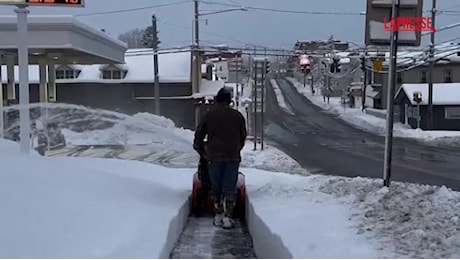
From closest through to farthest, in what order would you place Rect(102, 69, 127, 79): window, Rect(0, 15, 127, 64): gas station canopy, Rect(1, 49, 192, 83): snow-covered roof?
Rect(0, 15, 127, 64): gas station canopy < Rect(1, 49, 192, 83): snow-covered roof < Rect(102, 69, 127, 79): window

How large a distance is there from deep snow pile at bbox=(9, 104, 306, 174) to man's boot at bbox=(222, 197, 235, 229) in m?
13.8

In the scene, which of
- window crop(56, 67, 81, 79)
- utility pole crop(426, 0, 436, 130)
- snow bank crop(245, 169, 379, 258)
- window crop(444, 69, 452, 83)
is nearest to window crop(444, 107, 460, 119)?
utility pole crop(426, 0, 436, 130)

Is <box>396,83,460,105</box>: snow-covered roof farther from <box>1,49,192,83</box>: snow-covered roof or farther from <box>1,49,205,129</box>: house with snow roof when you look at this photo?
<box>1,49,192,83</box>: snow-covered roof

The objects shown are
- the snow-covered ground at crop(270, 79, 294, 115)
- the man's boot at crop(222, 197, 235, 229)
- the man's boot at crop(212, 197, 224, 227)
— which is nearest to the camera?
the man's boot at crop(222, 197, 235, 229)

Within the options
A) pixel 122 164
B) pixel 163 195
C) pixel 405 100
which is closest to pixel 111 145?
pixel 122 164

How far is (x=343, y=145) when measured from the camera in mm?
38156

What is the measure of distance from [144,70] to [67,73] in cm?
593

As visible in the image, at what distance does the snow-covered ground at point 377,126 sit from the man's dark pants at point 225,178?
3575 centimetres

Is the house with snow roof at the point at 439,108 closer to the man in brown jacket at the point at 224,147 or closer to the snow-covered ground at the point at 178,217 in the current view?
the man in brown jacket at the point at 224,147

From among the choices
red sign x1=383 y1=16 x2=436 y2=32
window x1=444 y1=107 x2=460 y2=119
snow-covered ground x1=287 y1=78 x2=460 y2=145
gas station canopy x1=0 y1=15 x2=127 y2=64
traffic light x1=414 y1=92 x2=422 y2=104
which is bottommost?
snow-covered ground x1=287 y1=78 x2=460 y2=145

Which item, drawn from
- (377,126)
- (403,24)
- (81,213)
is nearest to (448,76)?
(377,126)

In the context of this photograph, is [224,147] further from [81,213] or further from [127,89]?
[127,89]

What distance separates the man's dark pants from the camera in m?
7.53

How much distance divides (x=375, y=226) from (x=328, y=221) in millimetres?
579
